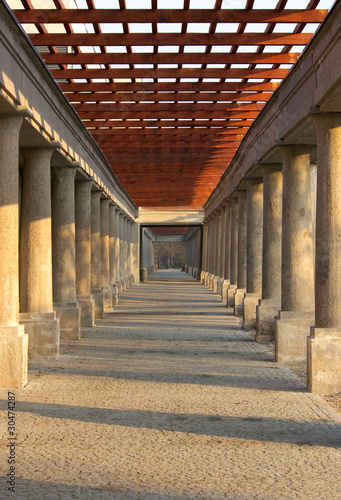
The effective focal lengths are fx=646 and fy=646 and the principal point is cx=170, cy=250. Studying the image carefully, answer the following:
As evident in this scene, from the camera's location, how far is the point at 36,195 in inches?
496

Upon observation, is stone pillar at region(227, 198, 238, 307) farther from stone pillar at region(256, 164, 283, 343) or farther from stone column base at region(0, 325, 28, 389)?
stone column base at region(0, 325, 28, 389)

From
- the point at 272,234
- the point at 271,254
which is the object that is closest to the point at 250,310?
the point at 271,254

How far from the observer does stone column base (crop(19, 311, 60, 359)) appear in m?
12.2

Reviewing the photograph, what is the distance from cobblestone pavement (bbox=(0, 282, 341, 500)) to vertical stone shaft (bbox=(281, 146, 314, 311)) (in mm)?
1361

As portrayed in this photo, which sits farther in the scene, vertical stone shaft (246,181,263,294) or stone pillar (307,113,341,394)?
vertical stone shaft (246,181,263,294)

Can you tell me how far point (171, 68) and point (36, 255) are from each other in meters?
4.96

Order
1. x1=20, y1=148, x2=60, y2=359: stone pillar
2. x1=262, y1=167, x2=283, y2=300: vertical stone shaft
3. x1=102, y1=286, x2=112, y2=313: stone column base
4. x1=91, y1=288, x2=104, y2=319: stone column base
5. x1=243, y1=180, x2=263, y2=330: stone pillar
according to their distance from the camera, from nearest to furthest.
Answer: x1=20, y1=148, x2=60, y2=359: stone pillar, x1=262, y1=167, x2=283, y2=300: vertical stone shaft, x1=243, y1=180, x2=263, y2=330: stone pillar, x1=91, y1=288, x2=104, y2=319: stone column base, x1=102, y1=286, x2=112, y2=313: stone column base

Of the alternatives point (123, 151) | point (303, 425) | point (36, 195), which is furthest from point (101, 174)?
point (303, 425)

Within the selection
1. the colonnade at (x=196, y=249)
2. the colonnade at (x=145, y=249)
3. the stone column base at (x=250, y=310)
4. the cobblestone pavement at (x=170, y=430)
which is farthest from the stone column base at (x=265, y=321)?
the colonnade at (x=196, y=249)

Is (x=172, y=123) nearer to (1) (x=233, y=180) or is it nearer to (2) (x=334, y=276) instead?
(1) (x=233, y=180)

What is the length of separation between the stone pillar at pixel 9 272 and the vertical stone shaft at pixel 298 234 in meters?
5.26

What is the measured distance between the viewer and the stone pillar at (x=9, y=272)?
9.42 meters

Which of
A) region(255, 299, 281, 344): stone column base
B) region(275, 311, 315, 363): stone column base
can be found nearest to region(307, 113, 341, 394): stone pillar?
region(275, 311, 315, 363): stone column base

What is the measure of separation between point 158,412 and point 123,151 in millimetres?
16357
